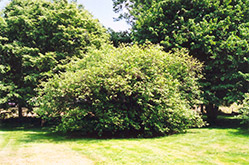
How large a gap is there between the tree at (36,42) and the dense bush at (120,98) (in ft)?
18.9

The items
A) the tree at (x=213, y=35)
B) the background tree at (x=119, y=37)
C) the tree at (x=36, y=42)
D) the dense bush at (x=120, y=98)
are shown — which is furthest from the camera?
the background tree at (x=119, y=37)

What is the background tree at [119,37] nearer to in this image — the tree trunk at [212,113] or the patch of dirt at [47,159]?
the tree trunk at [212,113]

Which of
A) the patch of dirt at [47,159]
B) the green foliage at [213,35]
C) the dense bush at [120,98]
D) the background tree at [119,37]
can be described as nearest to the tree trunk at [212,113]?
the green foliage at [213,35]

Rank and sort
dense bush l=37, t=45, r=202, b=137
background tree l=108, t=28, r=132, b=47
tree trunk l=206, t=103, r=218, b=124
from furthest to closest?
background tree l=108, t=28, r=132, b=47 → tree trunk l=206, t=103, r=218, b=124 → dense bush l=37, t=45, r=202, b=137

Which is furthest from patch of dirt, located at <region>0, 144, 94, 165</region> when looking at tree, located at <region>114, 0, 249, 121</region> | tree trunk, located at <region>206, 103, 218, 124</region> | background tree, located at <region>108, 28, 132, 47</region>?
background tree, located at <region>108, 28, 132, 47</region>

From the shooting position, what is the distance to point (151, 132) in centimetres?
1145

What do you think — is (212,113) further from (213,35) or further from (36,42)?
(36,42)

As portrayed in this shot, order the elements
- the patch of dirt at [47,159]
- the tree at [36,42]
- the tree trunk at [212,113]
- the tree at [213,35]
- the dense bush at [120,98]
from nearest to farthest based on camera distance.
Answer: the patch of dirt at [47,159] < the dense bush at [120,98] < the tree at [213,35] < the tree at [36,42] < the tree trunk at [212,113]

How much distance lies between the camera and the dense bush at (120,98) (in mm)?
10828

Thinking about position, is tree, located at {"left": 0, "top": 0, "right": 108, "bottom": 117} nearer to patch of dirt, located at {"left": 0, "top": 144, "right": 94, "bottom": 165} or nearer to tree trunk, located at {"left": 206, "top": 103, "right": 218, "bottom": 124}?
patch of dirt, located at {"left": 0, "top": 144, "right": 94, "bottom": 165}

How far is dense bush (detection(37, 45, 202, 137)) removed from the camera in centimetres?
1083

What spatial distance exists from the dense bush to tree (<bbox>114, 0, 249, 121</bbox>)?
4.74 meters

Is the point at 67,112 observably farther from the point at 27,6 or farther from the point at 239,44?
the point at 27,6

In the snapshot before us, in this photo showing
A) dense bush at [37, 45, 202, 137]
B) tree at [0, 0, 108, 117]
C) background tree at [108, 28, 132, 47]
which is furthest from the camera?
background tree at [108, 28, 132, 47]
